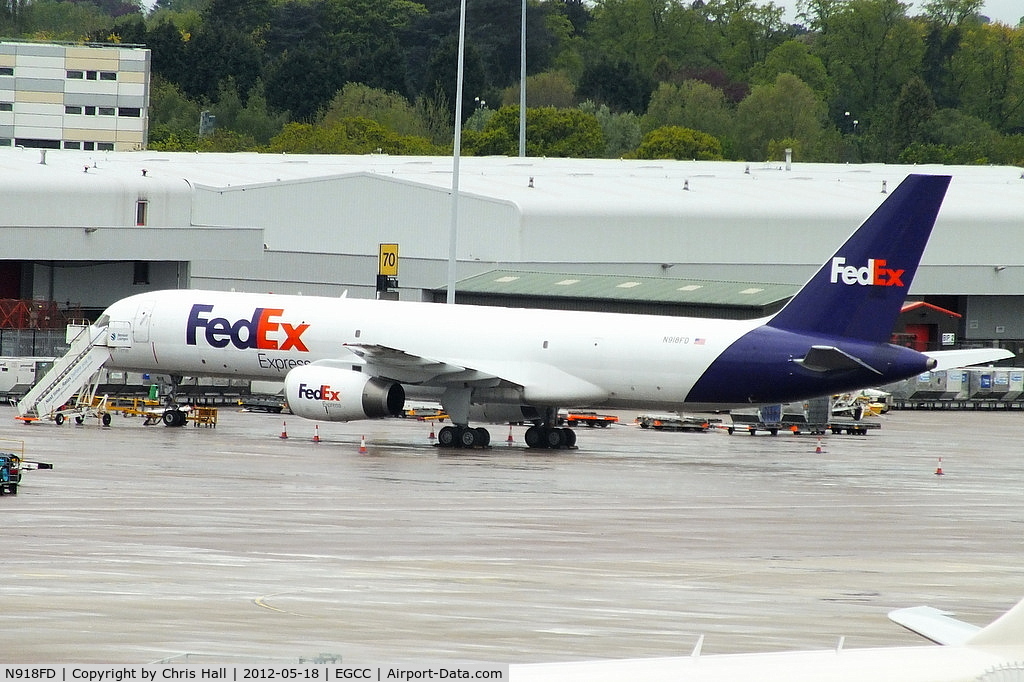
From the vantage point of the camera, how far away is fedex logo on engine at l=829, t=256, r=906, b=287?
37.7m

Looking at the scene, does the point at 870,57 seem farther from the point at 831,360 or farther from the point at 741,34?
the point at 831,360

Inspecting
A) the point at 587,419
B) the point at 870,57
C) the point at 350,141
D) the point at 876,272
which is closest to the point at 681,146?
the point at 350,141

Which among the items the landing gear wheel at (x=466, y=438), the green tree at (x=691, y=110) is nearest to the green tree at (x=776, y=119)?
the green tree at (x=691, y=110)

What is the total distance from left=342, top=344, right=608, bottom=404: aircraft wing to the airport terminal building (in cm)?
2136

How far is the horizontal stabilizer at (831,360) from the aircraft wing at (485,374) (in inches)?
196

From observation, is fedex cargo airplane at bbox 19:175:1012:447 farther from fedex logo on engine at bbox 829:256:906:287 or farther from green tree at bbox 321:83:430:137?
green tree at bbox 321:83:430:137

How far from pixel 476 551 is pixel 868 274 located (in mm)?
18520

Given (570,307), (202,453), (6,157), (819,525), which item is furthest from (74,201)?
(819,525)

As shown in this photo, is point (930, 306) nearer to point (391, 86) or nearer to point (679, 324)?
point (679, 324)

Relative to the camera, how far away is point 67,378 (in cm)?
4506

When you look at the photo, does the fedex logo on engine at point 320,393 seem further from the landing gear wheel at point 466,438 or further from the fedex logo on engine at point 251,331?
the landing gear wheel at point 466,438

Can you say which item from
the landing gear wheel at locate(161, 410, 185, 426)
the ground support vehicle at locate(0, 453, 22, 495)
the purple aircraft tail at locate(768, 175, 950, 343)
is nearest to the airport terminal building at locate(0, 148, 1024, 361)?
the landing gear wheel at locate(161, 410, 185, 426)

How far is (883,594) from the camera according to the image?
18938mm

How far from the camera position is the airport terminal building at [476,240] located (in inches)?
2584
